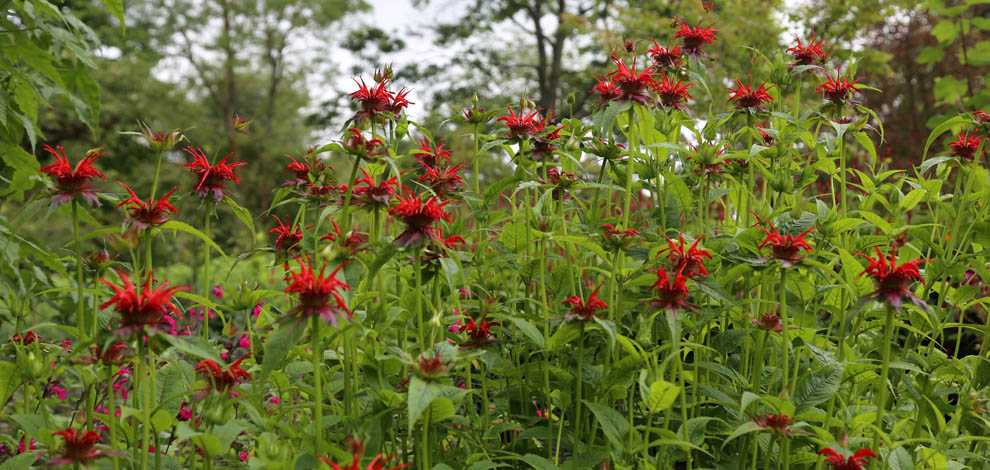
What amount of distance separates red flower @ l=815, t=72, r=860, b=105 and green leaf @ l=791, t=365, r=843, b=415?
0.57 meters

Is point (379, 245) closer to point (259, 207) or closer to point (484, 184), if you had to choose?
point (484, 184)

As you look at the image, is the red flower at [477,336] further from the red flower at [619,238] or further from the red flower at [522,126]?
the red flower at [522,126]

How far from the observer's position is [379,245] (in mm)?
1138

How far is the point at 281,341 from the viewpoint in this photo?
92 centimetres

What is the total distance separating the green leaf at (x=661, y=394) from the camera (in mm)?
1054

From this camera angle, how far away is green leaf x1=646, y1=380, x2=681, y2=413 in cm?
105

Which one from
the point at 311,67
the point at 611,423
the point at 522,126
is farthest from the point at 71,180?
the point at 311,67

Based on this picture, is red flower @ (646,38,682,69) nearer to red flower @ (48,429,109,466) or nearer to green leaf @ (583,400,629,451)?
green leaf @ (583,400,629,451)

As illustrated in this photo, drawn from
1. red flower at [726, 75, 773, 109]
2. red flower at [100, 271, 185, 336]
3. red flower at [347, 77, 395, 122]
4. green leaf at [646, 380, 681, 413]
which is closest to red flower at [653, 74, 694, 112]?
red flower at [726, 75, 773, 109]

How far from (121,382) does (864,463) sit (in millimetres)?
2050

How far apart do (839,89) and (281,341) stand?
1175mm

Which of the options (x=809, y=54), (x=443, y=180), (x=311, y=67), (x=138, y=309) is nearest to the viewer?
(x=138, y=309)

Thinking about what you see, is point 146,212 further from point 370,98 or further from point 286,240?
point 370,98

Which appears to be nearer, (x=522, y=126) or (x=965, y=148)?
(x=522, y=126)
